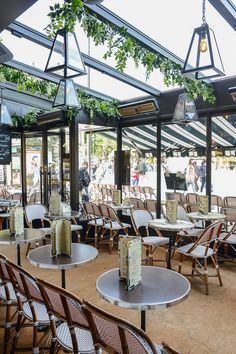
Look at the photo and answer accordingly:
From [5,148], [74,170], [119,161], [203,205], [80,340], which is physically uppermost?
[5,148]

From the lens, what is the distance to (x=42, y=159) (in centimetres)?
734

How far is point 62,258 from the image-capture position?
2.56 metres

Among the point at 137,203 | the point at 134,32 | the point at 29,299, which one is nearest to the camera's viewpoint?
the point at 29,299

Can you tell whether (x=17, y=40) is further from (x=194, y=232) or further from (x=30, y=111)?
(x=194, y=232)

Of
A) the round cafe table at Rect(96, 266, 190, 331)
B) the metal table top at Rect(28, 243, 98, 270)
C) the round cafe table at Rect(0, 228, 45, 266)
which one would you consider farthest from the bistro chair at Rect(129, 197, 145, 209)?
the round cafe table at Rect(96, 266, 190, 331)

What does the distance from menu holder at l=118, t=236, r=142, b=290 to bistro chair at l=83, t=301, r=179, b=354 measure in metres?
0.39

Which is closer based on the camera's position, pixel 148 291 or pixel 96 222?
pixel 148 291

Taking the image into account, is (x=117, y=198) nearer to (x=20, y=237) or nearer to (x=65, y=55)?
(x=20, y=237)

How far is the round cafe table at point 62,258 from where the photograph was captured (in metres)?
2.41

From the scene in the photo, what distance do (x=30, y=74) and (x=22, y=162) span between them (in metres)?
3.17

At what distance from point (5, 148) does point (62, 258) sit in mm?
5436

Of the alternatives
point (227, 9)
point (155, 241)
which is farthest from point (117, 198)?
point (227, 9)

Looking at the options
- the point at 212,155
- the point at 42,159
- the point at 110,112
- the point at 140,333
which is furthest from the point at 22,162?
the point at 140,333

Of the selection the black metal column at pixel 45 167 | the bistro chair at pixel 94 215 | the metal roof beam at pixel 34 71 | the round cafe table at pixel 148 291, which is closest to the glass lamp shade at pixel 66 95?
the metal roof beam at pixel 34 71
